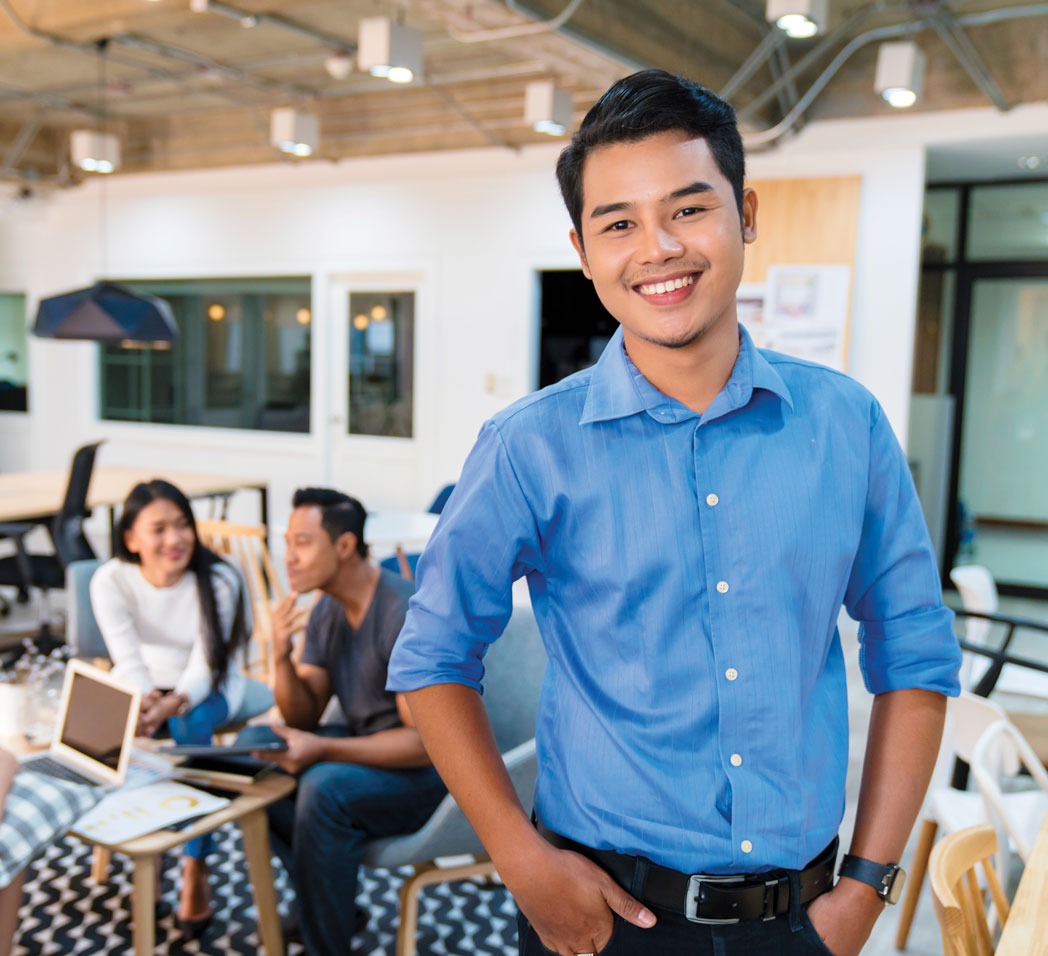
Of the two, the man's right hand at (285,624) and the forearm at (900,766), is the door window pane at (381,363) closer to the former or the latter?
the man's right hand at (285,624)

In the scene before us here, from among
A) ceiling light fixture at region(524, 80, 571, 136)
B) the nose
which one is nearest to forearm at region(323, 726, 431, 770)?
the nose

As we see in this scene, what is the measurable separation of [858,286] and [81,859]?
5537 mm

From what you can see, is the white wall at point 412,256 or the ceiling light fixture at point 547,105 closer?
the ceiling light fixture at point 547,105

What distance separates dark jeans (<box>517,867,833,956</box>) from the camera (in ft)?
3.76

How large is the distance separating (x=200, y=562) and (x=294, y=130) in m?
4.65

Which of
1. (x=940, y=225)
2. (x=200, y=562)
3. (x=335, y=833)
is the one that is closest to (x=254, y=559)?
(x=200, y=562)

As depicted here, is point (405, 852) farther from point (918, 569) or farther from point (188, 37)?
point (188, 37)

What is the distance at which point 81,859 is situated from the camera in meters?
3.18

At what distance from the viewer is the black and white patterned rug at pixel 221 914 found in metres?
2.69

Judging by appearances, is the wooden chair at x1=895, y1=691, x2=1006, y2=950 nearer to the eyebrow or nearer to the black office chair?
the eyebrow

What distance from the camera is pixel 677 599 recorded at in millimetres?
1145

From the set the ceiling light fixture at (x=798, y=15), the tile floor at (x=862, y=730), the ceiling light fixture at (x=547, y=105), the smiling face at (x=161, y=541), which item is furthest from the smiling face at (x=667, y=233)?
the ceiling light fixture at (x=547, y=105)

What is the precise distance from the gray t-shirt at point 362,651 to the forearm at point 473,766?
142cm

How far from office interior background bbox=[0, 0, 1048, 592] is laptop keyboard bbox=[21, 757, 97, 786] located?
334 centimetres
